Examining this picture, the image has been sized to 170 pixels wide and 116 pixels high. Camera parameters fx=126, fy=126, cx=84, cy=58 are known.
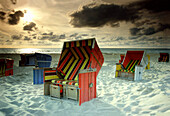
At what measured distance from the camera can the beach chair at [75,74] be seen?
4.04 m

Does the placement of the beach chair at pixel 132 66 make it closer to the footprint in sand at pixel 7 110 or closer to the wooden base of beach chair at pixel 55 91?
the wooden base of beach chair at pixel 55 91

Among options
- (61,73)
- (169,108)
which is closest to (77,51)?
(61,73)

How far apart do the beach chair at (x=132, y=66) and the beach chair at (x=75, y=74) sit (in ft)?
10.5

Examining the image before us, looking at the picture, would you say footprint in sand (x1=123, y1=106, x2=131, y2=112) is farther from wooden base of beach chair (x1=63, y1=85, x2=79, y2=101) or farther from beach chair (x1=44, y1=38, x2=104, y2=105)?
wooden base of beach chair (x1=63, y1=85, x2=79, y2=101)

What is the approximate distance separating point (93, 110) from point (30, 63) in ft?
43.5

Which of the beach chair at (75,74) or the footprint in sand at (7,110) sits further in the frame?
the beach chair at (75,74)

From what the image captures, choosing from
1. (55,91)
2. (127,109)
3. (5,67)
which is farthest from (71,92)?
(5,67)

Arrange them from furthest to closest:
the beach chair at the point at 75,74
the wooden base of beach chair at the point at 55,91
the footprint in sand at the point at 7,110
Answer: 1. the wooden base of beach chair at the point at 55,91
2. the beach chair at the point at 75,74
3. the footprint in sand at the point at 7,110

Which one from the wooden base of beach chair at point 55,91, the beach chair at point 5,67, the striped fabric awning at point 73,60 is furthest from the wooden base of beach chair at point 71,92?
the beach chair at point 5,67

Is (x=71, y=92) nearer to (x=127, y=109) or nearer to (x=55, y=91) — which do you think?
(x=55, y=91)

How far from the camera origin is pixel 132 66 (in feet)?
27.2

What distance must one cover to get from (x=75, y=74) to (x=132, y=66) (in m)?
4.63

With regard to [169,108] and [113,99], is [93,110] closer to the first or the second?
[113,99]

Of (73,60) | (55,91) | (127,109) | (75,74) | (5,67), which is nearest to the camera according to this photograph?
(127,109)
